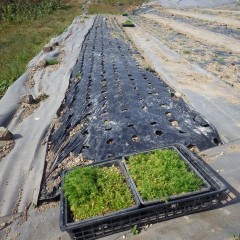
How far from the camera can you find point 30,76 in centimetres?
1059

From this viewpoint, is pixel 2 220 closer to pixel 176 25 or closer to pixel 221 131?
pixel 221 131

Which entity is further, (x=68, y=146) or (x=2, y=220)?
(x=68, y=146)

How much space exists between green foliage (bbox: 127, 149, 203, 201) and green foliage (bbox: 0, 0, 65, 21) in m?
24.1

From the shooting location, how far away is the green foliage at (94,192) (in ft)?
11.9

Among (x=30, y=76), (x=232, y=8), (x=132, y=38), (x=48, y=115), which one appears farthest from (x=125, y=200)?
(x=232, y=8)

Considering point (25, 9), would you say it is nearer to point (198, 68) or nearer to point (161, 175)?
point (198, 68)

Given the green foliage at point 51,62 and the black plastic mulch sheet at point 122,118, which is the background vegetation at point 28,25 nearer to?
the green foliage at point 51,62

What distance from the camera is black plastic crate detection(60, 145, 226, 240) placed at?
3.47 m

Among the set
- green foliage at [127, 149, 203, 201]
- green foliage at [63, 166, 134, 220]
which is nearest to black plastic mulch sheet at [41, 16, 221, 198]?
green foliage at [127, 149, 203, 201]

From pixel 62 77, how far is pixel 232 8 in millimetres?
23753

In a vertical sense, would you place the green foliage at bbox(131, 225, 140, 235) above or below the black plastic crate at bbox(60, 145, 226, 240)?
below

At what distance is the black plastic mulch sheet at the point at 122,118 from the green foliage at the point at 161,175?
2.86ft

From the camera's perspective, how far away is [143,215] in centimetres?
365

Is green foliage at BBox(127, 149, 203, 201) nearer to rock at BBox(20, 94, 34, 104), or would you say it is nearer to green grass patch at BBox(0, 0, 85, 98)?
rock at BBox(20, 94, 34, 104)
